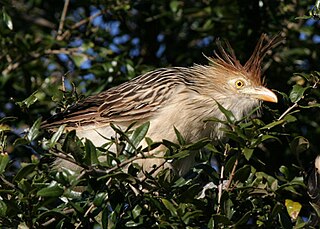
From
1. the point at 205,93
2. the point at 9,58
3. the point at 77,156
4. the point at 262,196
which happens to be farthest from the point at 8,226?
the point at 9,58

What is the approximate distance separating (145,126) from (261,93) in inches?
60.9

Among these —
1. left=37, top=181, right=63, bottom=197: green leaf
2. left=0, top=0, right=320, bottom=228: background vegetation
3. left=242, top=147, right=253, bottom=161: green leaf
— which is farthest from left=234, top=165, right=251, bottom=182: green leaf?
left=37, top=181, right=63, bottom=197: green leaf

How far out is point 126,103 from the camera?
535cm

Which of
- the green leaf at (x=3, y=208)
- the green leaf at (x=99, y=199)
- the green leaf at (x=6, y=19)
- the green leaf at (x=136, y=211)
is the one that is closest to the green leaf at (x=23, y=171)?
the green leaf at (x=3, y=208)

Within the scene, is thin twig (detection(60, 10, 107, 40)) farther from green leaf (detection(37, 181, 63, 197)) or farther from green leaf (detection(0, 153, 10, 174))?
green leaf (detection(37, 181, 63, 197))

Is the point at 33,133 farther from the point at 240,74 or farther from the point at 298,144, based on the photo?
the point at 240,74

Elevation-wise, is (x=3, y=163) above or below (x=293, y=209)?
above

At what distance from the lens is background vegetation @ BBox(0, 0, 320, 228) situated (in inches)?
138

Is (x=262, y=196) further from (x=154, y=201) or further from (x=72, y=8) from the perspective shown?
(x=72, y=8)

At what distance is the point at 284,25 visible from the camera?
20.1 feet

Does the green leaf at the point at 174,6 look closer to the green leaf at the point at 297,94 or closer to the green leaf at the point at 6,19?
the green leaf at the point at 6,19

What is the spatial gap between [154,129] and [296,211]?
1.38m

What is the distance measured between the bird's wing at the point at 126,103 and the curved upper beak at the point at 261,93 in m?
0.53

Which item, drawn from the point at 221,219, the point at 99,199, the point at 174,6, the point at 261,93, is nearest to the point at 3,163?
the point at 99,199
